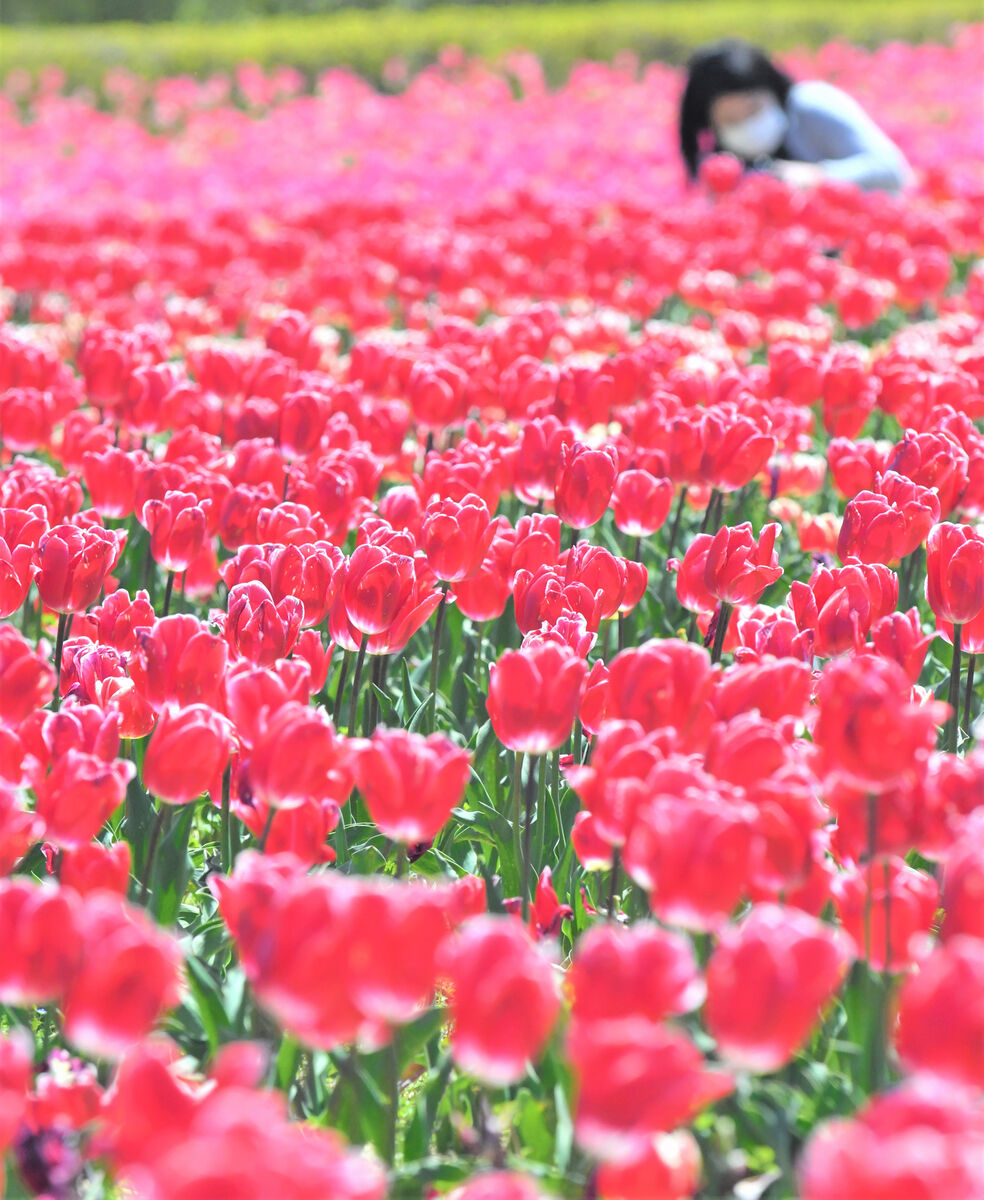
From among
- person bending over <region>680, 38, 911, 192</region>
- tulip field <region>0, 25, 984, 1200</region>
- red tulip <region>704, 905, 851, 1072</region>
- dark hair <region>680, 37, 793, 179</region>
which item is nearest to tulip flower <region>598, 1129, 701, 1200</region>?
tulip field <region>0, 25, 984, 1200</region>

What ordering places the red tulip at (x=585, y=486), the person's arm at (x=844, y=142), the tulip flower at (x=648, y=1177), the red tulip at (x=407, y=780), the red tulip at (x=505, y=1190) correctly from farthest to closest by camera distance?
the person's arm at (x=844, y=142)
the red tulip at (x=585, y=486)
the red tulip at (x=407, y=780)
the tulip flower at (x=648, y=1177)
the red tulip at (x=505, y=1190)

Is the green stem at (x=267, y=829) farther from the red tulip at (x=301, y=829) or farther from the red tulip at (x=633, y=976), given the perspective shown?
the red tulip at (x=633, y=976)

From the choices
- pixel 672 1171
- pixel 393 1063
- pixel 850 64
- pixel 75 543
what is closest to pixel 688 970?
pixel 672 1171

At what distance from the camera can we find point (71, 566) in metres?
2.50

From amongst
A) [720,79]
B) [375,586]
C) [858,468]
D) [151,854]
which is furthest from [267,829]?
[720,79]

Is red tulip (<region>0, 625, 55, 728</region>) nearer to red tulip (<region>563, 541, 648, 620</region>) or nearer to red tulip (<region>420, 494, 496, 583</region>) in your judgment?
red tulip (<region>420, 494, 496, 583</region>)

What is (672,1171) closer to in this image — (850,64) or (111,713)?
(111,713)

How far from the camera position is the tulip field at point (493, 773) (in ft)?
4.25

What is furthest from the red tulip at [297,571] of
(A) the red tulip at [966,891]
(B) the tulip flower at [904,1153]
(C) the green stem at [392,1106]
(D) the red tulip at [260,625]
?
(B) the tulip flower at [904,1153]

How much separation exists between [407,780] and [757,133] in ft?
26.7

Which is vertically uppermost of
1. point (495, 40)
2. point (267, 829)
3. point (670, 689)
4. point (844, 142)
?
point (495, 40)

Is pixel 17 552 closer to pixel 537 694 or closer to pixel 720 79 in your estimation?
pixel 537 694

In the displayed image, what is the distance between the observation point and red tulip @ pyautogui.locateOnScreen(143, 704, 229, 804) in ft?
6.12

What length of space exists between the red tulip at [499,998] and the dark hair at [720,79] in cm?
843
